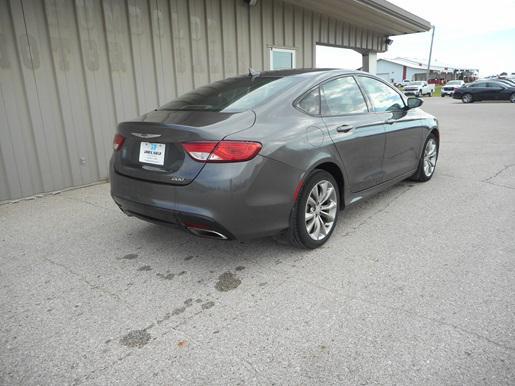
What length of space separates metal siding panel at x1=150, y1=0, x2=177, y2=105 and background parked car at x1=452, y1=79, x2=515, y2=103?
24270 millimetres

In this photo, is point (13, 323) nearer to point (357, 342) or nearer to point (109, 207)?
point (357, 342)

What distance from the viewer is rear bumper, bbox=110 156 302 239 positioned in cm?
274

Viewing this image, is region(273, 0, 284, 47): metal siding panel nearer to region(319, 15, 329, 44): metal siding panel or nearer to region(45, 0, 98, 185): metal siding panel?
region(319, 15, 329, 44): metal siding panel

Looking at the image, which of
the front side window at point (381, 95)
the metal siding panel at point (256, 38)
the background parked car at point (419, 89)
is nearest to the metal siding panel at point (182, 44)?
the metal siding panel at point (256, 38)

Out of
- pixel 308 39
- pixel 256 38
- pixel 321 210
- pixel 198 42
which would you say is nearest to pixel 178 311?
pixel 321 210

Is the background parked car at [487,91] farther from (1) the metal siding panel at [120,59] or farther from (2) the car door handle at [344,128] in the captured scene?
(2) the car door handle at [344,128]

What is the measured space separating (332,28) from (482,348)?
374 inches

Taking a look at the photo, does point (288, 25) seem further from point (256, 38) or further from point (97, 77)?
point (97, 77)

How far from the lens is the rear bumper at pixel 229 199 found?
8.98ft

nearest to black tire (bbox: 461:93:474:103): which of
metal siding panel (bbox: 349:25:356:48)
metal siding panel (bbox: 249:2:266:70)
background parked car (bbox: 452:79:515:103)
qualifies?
background parked car (bbox: 452:79:515:103)

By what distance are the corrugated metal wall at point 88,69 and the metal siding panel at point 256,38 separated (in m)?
0.17

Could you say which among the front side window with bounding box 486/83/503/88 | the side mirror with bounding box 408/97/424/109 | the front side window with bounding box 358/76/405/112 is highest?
the front side window with bounding box 358/76/405/112

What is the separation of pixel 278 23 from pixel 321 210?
6191 millimetres

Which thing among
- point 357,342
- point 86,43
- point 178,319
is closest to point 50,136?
point 86,43
